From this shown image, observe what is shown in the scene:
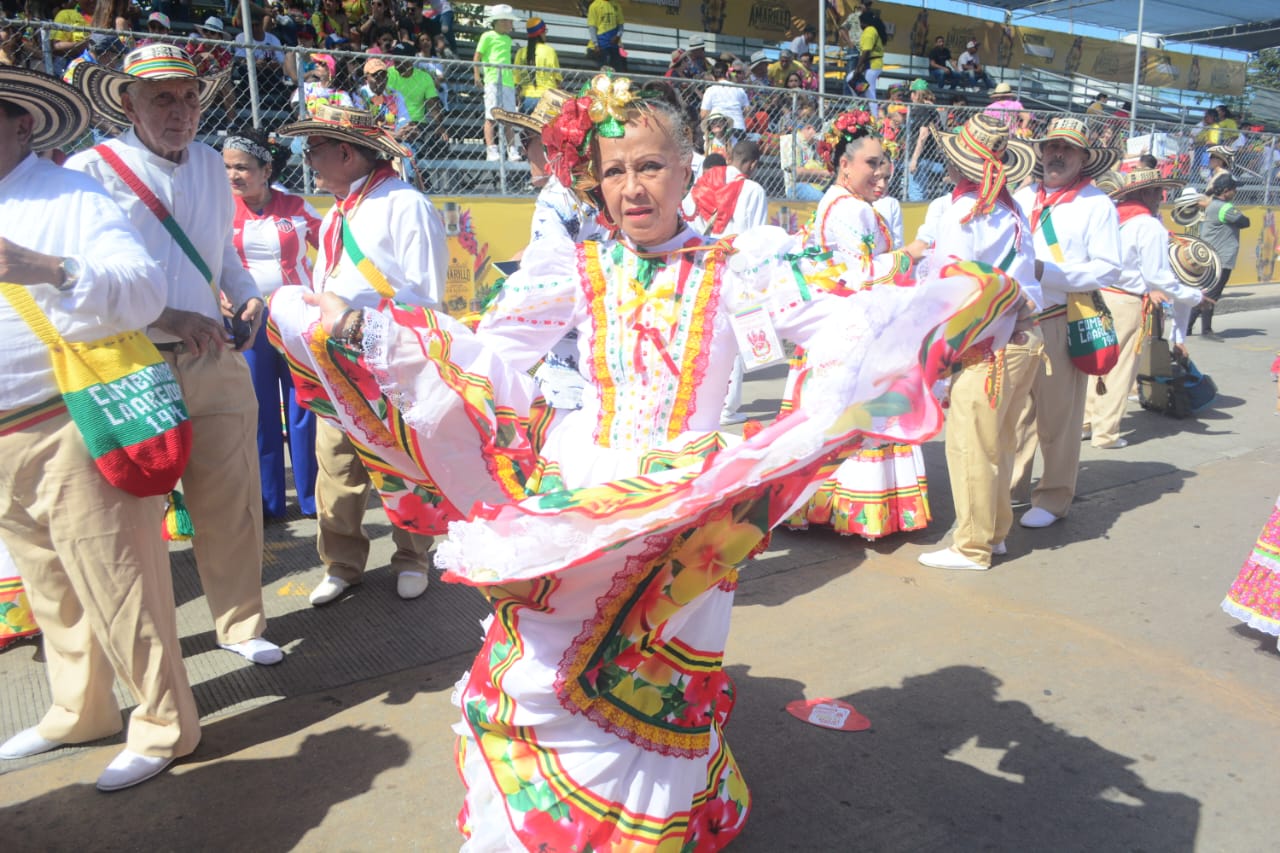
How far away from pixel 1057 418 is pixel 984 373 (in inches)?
44.0

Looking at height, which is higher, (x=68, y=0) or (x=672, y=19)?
(x=672, y=19)

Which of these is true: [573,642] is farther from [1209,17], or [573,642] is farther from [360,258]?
[1209,17]

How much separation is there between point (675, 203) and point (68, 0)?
10.1 m

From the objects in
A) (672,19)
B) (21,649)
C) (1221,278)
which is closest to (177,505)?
(21,649)

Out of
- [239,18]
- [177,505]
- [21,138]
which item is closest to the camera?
[21,138]

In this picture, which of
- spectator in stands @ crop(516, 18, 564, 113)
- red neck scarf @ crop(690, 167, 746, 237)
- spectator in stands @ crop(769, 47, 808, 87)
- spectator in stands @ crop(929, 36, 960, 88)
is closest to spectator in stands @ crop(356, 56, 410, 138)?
spectator in stands @ crop(516, 18, 564, 113)

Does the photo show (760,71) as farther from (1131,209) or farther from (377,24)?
(1131,209)

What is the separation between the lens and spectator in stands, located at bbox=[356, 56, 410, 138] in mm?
8961

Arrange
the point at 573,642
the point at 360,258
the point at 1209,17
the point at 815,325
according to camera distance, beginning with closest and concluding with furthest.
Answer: the point at 573,642 → the point at 815,325 → the point at 360,258 → the point at 1209,17

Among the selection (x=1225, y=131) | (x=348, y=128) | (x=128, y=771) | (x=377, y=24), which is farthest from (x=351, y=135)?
(x=1225, y=131)

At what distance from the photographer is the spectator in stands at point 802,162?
11.9 m

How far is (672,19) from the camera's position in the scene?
58.4 ft

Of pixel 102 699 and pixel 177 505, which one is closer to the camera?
pixel 102 699

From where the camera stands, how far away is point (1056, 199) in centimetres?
540
